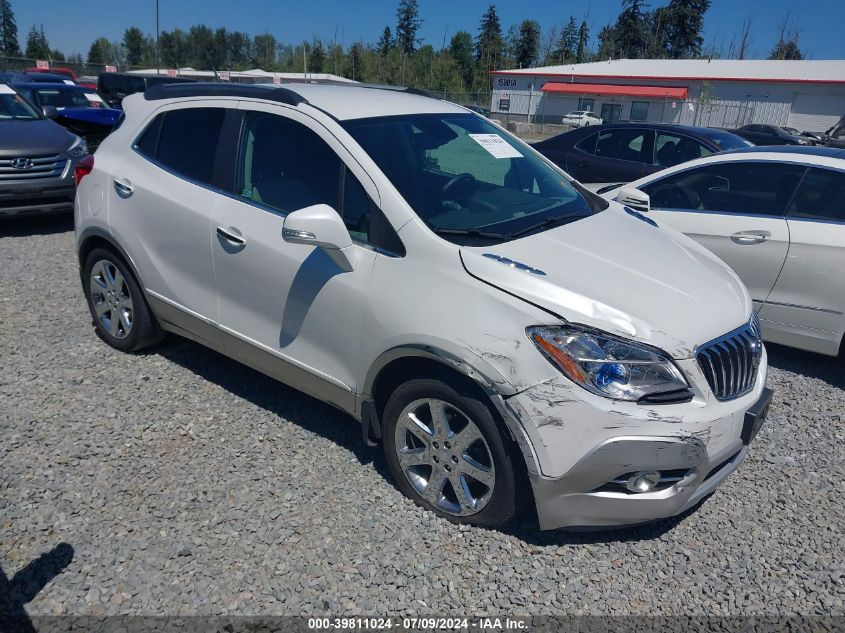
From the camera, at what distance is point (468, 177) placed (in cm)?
364

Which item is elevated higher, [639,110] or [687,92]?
[687,92]

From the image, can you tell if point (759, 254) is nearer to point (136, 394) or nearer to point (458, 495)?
point (458, 495)

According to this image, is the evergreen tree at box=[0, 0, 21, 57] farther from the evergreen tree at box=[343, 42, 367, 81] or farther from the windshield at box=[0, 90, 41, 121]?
the windshield at box=[0, 90, 41, 121]

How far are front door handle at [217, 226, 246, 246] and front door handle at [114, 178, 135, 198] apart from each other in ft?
3.19

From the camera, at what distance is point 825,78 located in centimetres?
4253

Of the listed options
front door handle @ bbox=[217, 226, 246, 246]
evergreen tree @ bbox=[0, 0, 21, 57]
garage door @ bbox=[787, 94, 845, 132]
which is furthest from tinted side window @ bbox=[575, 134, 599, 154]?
evergreen tree @ bbox=[0, 0, 21, 57]

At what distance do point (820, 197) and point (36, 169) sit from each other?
808cm

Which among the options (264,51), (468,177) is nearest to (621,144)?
(468,177)

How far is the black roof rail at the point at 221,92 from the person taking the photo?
354 cm

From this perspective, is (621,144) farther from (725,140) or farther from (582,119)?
(582,119)

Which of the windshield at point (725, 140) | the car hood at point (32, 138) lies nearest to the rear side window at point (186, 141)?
the car hood at point (32, 138)

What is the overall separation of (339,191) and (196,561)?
71.2 inches

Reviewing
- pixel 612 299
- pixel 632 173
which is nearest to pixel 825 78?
pixel 632 173

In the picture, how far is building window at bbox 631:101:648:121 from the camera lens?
1839 inches
